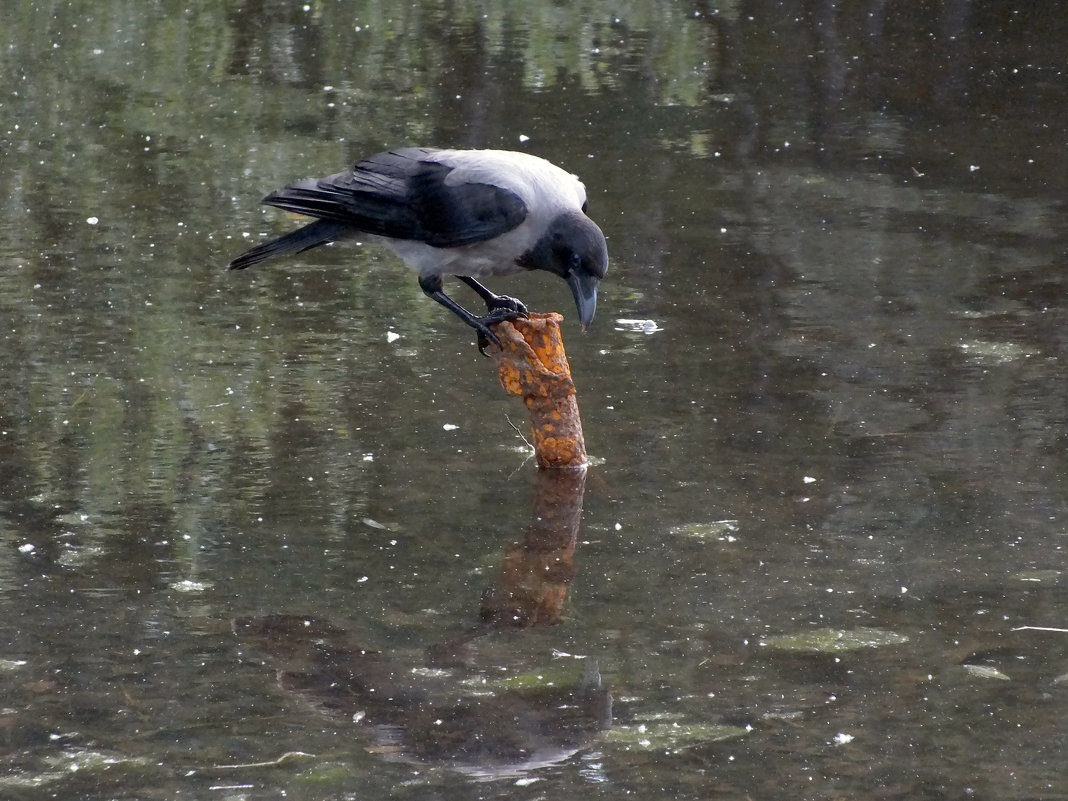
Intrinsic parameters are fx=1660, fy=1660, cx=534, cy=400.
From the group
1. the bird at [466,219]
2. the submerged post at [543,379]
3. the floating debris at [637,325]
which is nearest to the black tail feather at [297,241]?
the bird at [466,219]

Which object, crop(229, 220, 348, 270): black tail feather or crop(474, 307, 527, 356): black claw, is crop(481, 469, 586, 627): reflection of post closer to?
crop(474, 307, 527, 356): black claw

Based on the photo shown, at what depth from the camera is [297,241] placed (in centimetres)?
593

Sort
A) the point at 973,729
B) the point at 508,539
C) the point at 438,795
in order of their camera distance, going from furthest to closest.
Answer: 1. the point at 508,539
2. the point at 973,729
3. the point at 438,795

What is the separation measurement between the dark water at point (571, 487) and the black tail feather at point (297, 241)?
603 mm

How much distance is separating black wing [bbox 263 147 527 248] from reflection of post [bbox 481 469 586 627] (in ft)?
2.90

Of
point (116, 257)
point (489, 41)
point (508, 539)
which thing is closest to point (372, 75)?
point (489, 41)

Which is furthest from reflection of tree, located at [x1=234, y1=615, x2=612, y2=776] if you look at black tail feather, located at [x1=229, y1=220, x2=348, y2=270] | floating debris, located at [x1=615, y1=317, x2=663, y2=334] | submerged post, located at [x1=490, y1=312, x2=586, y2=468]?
floating debris, located at [x1=615, y1=317, x2=663, y2=334]

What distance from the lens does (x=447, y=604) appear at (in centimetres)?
473

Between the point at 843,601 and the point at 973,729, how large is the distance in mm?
784

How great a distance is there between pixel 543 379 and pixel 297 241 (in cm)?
108

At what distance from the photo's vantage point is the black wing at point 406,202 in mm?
5562

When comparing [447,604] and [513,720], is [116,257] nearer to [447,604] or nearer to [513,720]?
[447,604]

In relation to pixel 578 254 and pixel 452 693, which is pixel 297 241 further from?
pixel 452 693

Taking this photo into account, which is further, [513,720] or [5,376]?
[5,376]
